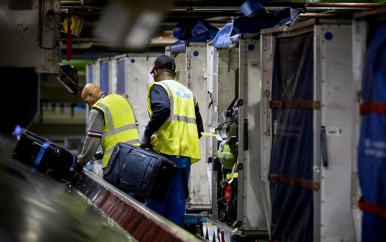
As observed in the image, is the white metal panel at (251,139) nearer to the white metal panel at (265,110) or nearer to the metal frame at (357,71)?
the white metal panel at (265,110)

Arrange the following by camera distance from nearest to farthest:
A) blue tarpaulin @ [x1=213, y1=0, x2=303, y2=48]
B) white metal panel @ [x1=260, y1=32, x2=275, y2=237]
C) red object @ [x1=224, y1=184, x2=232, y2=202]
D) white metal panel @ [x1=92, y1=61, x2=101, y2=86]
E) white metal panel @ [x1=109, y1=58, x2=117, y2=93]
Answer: white metal panel @ [x1=260, y1=32, x2=275, y2=237]
blue tarpaulin @ [x1=213, y1=0, x2=303, y2=48]
red object @ [x1=224, y1=184, x2=232, y2=202]
white metal panel @ [x1=109, y1=58, x2=117, y2=93]
white metal panel @ [x1=92, y1=61, x2=101, y2=86]

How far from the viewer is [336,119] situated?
6754 millimetres

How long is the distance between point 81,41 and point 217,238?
388 inches

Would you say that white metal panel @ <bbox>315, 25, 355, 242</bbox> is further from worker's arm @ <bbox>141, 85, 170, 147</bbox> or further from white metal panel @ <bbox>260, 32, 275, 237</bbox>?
worker's arm @ <bbox>141, 85, 170, 147</bbox>

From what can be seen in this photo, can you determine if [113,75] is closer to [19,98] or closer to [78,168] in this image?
[19,98]

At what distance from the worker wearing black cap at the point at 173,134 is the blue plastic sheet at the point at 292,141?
57.1 inches

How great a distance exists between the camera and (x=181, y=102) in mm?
9219

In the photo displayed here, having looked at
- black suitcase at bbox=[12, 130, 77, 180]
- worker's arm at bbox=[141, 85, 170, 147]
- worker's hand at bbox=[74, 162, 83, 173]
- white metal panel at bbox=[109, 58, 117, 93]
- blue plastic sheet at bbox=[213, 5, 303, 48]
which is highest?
blue plastic sheet at bbox=[213, 5, 303, 48]

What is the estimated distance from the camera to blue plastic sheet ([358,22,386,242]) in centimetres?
552

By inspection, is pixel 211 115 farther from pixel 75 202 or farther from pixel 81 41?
pixel 81 41

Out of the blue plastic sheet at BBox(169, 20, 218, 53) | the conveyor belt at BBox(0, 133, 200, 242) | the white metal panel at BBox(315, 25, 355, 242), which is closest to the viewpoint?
the conveyor belt at BBox(0, 133, 200, 242)

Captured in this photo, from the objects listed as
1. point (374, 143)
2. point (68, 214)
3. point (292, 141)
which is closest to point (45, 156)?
point (68, 214)

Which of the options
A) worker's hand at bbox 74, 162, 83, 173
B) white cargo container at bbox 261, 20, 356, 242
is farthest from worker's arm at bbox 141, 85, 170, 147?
white cargo container at bbox 261, 20, 356, 242

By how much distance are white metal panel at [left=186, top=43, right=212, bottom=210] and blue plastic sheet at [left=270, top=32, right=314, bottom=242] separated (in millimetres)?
3138
